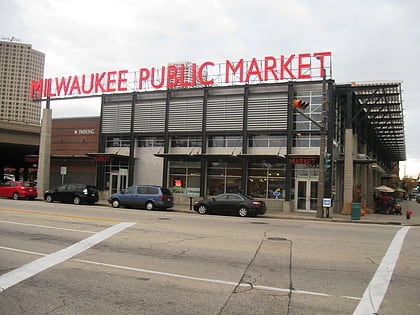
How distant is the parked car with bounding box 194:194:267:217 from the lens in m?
21.7

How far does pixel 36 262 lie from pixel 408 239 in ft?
35.0

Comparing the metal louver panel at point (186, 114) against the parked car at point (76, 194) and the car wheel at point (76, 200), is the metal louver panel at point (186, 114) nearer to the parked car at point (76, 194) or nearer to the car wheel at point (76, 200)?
the parked car at point (76, 194)

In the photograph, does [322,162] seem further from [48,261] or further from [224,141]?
[48,261]

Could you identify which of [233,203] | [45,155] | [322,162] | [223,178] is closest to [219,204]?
[233,203]

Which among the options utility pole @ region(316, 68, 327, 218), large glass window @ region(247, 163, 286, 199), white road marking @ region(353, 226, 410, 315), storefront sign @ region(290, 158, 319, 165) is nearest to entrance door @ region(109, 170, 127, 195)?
large glass window @ region(247, 163, 286, 199)

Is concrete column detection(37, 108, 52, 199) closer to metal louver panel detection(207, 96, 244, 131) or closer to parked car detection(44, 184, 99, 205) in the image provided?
parked car detection(44, 184, 99, 205)

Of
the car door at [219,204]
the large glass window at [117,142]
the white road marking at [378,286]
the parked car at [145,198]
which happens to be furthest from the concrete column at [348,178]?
the large glass window at [117,142]

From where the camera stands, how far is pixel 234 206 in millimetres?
22219

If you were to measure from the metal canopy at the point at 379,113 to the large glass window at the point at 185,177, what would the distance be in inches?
489

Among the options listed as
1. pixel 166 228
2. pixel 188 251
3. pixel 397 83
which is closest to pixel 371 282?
pixel 188 251

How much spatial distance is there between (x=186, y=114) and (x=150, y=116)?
127 inches

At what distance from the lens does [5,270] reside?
7348 mm

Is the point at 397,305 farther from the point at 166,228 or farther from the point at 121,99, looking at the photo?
the point at 121,99

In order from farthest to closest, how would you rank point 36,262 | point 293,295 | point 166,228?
point 166,228 → point 36,262 → point 293,295
